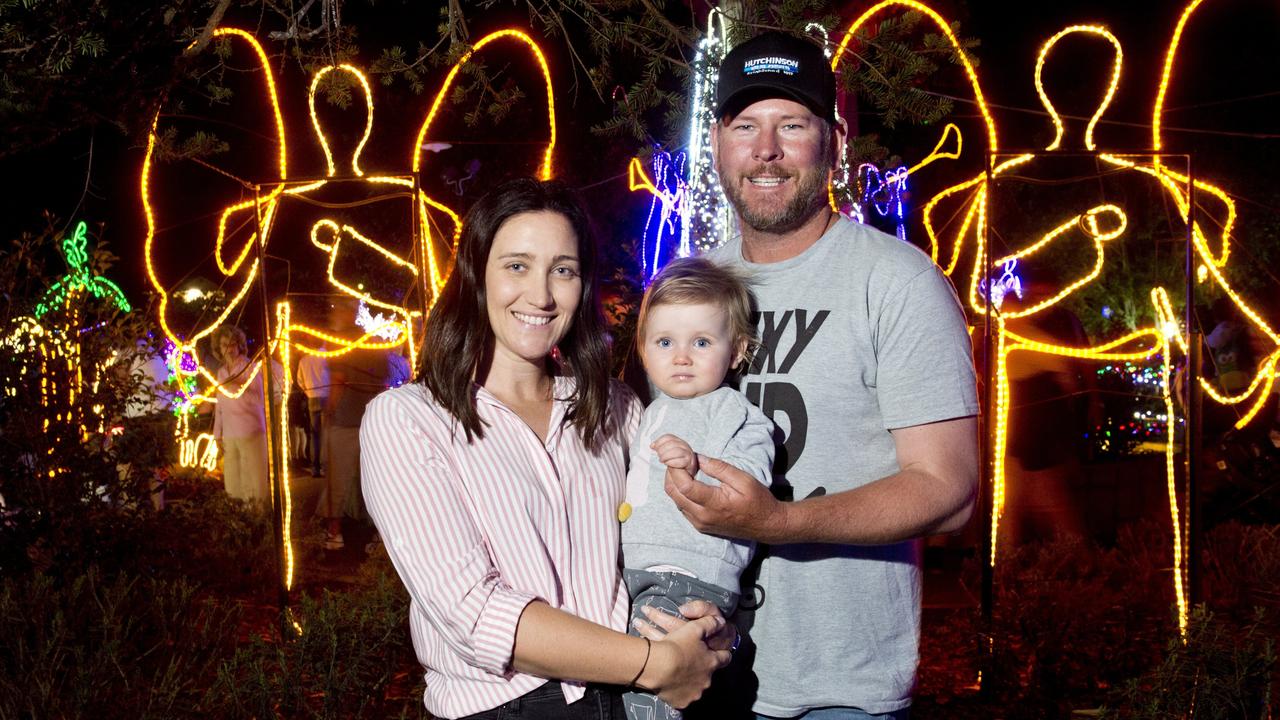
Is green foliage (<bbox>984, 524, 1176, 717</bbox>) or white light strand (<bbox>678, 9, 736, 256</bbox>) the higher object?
white light strand (<bbox>678, 9, 736, 256</bbox>)

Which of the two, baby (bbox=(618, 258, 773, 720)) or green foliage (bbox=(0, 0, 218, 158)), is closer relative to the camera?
baby (bbox=(618, 258, 773, 720))

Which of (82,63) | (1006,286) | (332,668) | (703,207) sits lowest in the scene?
(332,668)

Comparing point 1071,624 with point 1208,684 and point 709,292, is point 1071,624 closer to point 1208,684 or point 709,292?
point 1208,684

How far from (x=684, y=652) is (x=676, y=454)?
0.37 m

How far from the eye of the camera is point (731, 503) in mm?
1833

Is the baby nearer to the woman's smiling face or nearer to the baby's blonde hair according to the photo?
the baby's blonde hair

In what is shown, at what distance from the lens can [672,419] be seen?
2.20 meters

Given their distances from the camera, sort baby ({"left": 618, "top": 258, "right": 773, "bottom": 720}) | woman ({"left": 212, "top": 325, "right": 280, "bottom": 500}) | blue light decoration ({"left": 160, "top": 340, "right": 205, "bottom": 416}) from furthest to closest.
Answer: woman ({"left": 212, "top": 325, "right": 280, "bottom": 500}) < blue light decoration ({"left": 160, "top": 340, "right": 205, "bottom": 416}) < baby ({"left": 618, "top": 258, "right": 773, "bottom": 720})

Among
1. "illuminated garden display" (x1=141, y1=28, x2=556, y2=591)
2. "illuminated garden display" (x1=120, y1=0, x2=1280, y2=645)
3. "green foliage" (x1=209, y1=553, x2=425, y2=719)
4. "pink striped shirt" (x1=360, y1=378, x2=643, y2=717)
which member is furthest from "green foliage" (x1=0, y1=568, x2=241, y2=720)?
"pink striped shirt" (x1=360, y1=378, x2=643, y2=717)

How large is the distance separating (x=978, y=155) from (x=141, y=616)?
13383 mm

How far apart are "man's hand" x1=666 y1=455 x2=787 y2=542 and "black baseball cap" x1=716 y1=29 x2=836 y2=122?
0.88 meters

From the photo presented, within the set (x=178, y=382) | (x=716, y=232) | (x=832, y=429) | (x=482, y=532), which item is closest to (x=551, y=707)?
(x=482, y=532)

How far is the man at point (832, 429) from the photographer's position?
75.1 inches

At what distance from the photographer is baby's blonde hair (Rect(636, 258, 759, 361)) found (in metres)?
2.19
